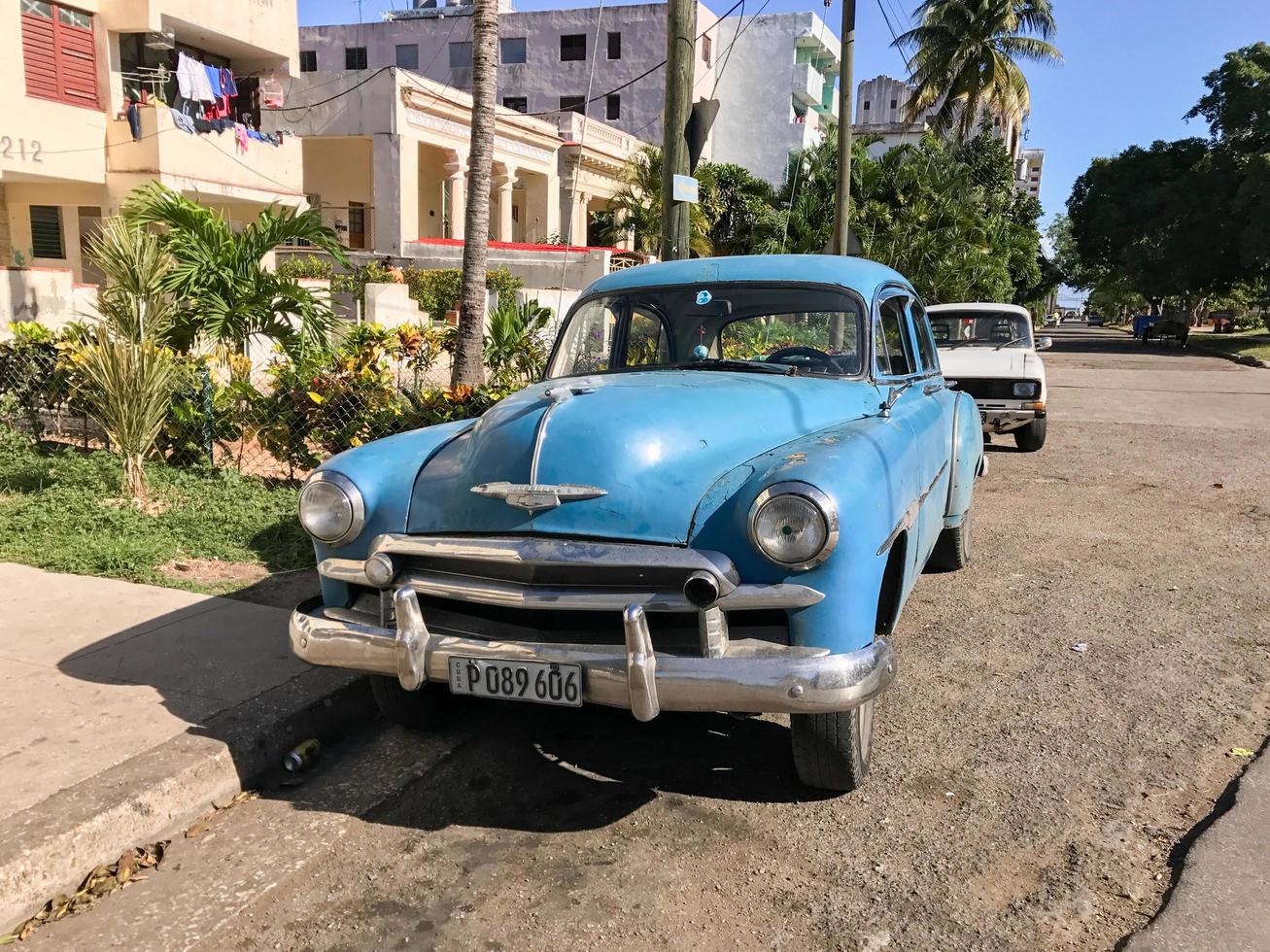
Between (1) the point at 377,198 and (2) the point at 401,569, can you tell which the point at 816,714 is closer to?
(2) the point at 401,569

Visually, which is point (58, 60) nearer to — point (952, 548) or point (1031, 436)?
point (1031, 436)

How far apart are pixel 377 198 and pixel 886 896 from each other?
2489 centimetres

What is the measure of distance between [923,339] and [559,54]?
41.7m

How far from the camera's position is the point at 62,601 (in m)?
4.92

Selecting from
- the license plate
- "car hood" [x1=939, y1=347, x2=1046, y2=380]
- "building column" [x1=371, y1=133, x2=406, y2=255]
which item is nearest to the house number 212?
"building column" [x1=371, y1=133, x2=406, y2=255]

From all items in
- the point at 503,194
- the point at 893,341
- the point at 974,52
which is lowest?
the point at 893,341

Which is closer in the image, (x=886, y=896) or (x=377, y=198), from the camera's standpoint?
(x=886, y=896)

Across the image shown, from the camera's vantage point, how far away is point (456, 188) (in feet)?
95.7

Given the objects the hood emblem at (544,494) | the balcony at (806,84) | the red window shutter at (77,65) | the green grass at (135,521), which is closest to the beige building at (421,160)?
the red window shutter at (77,65)

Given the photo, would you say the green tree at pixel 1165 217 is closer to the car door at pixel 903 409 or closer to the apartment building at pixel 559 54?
the apartment building at pixel 559 54

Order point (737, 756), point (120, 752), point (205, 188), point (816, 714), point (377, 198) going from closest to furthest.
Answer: point (816, 714), point (120, 752), point (737, 756), point (205, 188), point (377, 198)

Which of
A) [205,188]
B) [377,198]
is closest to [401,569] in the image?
[205,188]

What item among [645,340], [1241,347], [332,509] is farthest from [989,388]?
[1241,347]

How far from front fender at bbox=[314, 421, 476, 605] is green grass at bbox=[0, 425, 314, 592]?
2.07 m
